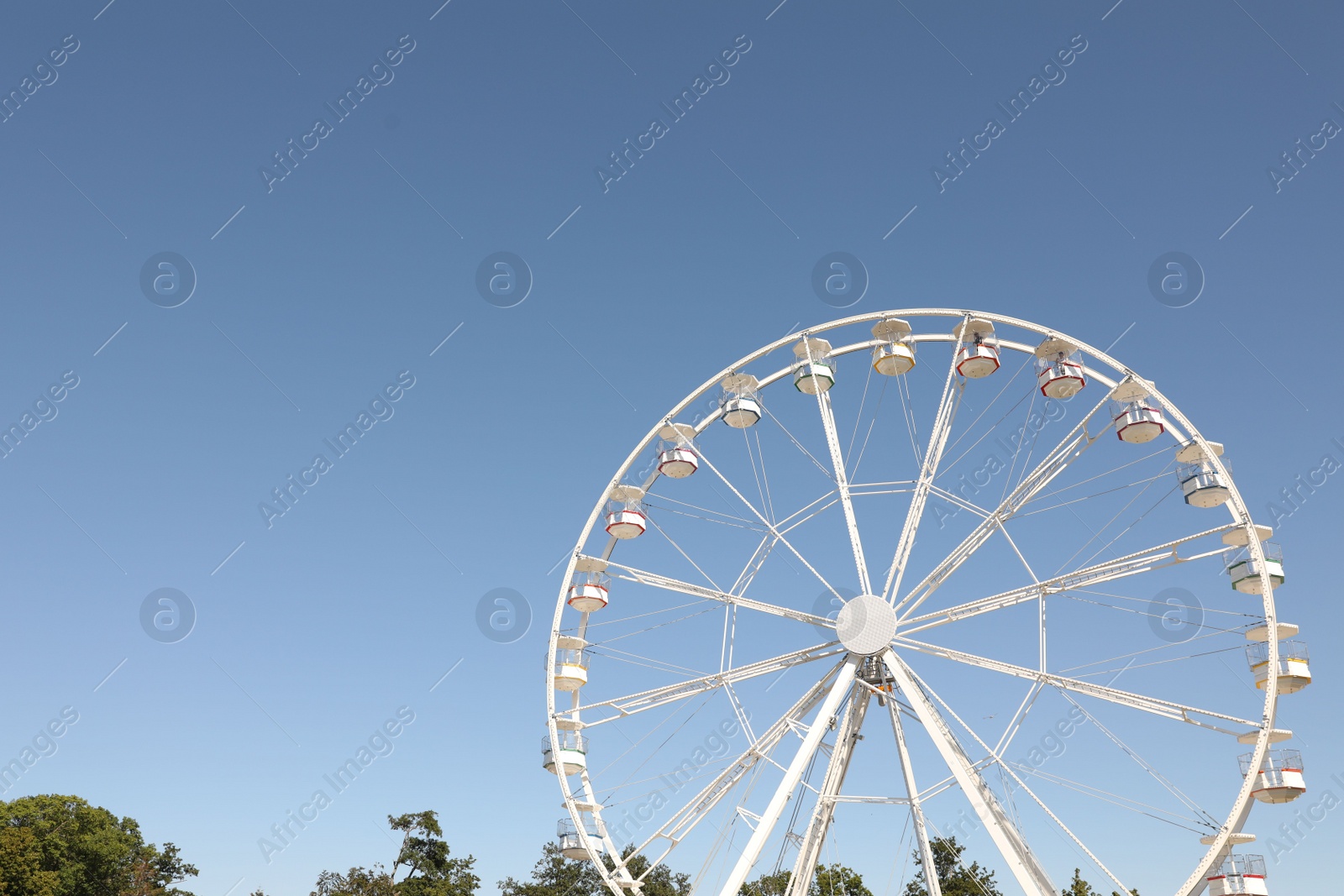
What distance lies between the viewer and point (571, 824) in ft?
95.5

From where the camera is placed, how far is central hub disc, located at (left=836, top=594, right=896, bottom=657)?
93.5ft

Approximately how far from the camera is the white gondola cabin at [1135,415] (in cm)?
2891

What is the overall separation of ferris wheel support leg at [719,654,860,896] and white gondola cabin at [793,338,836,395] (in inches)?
319

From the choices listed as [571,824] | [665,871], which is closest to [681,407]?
[571,824]

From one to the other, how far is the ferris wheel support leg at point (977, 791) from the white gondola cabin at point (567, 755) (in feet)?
29.0

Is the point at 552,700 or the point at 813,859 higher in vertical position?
the point at 552,700

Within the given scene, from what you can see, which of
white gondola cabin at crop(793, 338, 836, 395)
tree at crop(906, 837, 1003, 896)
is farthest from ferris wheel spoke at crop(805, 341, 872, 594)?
tree at crop(906, 837, 1003, 896)

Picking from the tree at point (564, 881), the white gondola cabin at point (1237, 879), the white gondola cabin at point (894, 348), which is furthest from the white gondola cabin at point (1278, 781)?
the tree at point (564, 881)

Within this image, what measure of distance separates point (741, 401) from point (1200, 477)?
12.5 m

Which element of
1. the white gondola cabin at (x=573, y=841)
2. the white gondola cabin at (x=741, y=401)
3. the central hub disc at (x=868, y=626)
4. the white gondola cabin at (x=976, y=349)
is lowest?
→ the white gondola cabin at (x=573, y=841)

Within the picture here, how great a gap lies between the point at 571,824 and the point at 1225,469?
1953 cm

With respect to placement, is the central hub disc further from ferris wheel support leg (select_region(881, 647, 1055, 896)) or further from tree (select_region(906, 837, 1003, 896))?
tree (select_region(906, 837, 1003, 896))

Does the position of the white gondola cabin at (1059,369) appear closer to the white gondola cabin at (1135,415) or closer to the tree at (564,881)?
the white gondola cabin at (1135,415)

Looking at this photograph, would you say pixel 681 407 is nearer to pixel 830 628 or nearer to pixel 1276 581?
pixel 830 628
